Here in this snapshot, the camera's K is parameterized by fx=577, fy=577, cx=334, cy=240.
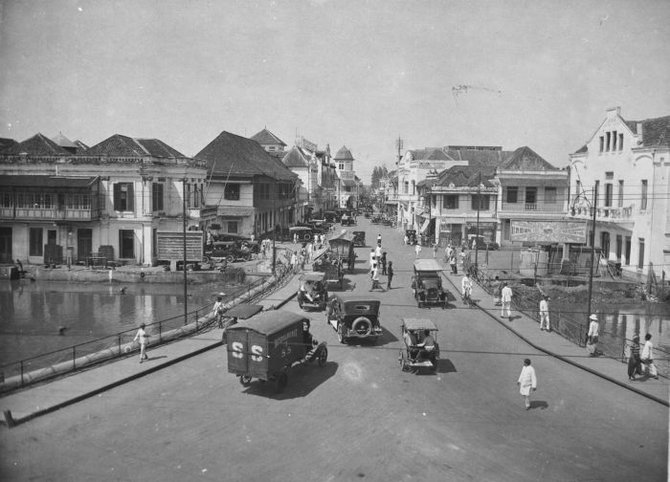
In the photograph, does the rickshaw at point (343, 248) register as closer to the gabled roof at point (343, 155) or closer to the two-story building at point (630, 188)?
the two-story building at point (630, 188)

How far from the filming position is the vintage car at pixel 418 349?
18.0 meters

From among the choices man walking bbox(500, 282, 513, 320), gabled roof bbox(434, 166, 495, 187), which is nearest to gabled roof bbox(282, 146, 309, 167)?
gabled roof bbox(434, 166, 495, 187)

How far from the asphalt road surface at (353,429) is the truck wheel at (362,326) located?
1.82 metres

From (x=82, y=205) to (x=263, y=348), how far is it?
3144cm

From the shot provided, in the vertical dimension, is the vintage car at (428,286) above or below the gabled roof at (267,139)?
below

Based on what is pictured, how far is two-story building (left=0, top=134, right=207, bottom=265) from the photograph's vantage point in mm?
41719

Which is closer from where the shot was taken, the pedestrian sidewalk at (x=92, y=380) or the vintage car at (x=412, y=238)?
the pedestrian sidewalk at (x=92, y=380)

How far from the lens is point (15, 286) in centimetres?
3728

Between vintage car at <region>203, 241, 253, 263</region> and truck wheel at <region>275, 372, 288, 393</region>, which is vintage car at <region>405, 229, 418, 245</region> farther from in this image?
truck wheel at <region>275, 372, 288, 393</region>

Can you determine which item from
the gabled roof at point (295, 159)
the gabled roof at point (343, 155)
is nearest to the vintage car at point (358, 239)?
the gabled roof at point (295, 159)

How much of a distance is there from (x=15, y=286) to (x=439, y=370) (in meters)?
30.5

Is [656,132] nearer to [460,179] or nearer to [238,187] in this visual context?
[460,179]

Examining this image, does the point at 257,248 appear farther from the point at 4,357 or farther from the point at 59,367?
the point at 59,367

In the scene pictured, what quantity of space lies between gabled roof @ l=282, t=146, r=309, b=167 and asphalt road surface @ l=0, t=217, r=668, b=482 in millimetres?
69129
